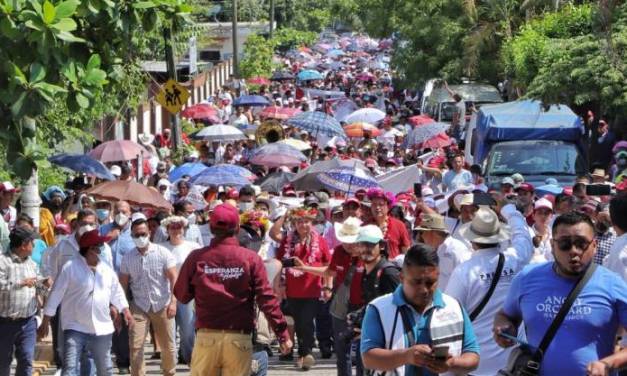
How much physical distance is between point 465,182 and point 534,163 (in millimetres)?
2008

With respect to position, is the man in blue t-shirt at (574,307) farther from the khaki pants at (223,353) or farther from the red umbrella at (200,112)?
the red umbrella at (200,112)

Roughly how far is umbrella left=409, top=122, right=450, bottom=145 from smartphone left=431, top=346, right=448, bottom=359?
24270 millimetres

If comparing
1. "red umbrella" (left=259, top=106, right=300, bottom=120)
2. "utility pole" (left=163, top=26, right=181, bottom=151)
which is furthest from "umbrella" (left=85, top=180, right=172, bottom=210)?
"red umbrella" (left=259, top=106, right=300, bottom=120)

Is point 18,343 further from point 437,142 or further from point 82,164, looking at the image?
point 437,142

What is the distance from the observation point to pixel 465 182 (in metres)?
20.4

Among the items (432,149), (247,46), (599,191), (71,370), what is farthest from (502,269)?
(247,46)

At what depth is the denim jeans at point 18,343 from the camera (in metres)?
11.5

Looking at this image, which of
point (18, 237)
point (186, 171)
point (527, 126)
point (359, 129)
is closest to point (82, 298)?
point (18, 237)

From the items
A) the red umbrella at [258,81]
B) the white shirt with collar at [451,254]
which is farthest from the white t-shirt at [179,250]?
the red umbrella at [258,81]

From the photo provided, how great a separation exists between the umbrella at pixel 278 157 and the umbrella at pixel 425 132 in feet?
17.5

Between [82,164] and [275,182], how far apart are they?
346cm

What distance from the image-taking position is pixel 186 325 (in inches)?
544

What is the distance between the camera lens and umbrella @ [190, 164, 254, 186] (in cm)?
2056

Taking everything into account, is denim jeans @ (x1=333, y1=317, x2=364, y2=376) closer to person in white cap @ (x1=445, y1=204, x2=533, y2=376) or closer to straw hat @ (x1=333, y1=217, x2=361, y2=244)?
straw hat @ (x1=333, y1=217, x2=361, y2=244)
